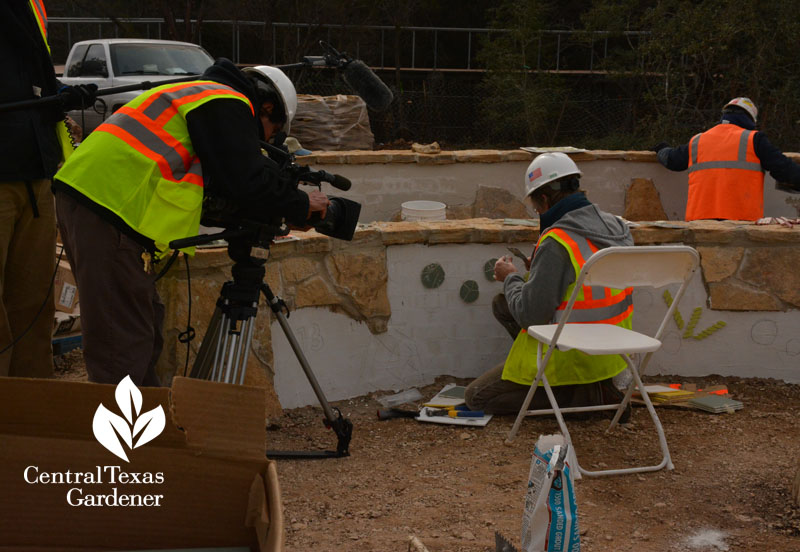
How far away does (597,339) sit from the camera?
12.0ft

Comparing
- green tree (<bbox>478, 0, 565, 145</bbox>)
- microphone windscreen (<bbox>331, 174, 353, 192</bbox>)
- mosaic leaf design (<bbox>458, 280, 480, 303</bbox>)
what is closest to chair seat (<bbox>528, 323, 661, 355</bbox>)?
mosaic leaf design (<bbox>458, 280, 480, 303</bbox>)

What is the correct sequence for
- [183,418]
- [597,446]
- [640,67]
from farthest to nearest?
1. [640,67]
2. [597,446]
3. [183,418]

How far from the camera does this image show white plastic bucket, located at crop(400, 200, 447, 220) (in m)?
6.85

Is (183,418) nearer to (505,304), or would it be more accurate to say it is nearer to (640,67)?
(505,304)

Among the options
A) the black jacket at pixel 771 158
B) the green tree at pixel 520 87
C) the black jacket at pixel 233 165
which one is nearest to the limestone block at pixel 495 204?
the black jacket at pixel 771 158

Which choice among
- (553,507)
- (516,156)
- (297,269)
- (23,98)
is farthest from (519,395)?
(516,156)

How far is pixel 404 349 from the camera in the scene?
15.2 feet

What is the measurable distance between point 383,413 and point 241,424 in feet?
9.90

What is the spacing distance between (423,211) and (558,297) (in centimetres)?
302

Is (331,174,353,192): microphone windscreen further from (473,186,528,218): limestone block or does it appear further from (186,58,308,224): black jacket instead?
(473,186,528,218): limestone block

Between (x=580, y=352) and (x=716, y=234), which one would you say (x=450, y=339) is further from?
(x=716, y=234)

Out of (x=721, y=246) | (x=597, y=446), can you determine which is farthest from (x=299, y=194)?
(x=721, y=246)

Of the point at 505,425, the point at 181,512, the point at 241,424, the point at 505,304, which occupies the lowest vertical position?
the point at 505,425

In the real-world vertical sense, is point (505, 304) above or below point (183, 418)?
below
